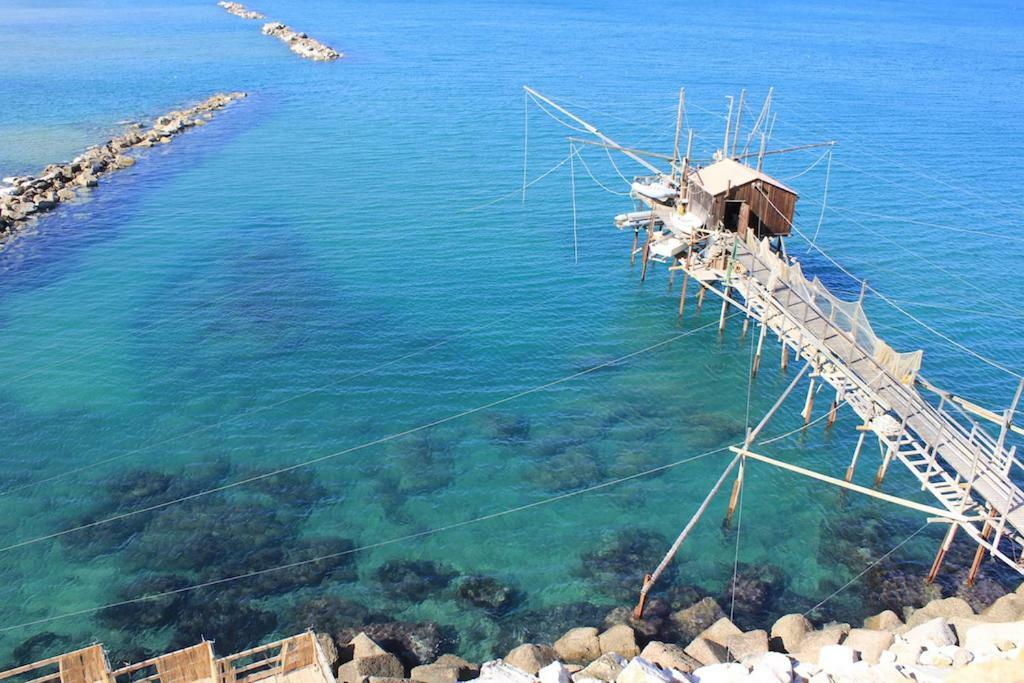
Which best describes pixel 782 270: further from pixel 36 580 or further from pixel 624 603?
pixel 36 580

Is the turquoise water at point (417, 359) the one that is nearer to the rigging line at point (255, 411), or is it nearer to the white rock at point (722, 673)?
the rigging line at point (255, 411)

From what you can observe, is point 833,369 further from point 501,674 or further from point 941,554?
point 501,674

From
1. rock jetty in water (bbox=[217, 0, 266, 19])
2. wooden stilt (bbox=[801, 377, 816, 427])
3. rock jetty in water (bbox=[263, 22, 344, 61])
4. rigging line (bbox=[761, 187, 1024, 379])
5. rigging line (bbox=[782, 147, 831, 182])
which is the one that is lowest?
wooden stilt (bbox=[801, 377, 816, 427])

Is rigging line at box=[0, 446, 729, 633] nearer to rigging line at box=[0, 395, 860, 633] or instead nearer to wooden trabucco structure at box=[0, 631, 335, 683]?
rigging line at box=[0, 395, 860, 633]

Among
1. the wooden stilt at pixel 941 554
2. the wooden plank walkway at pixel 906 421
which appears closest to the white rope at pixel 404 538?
the wooden plank walkway at pixel 906 421

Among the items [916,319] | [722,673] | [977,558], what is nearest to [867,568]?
[977,558]

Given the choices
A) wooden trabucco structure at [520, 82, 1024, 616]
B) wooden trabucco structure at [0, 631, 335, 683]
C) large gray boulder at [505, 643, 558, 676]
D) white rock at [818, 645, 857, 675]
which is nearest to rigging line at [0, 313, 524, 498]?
wooden trabucco structure at [520, 82, 1024, 616]
